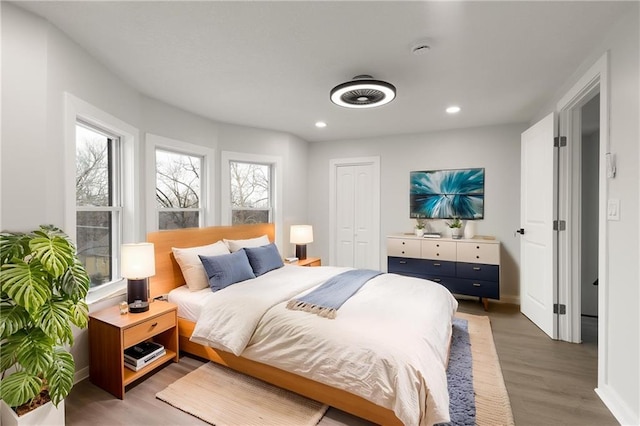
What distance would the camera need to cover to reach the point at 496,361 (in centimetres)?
247

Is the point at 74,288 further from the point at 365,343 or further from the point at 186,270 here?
the point at 365,343

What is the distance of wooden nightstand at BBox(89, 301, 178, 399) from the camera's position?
2.01m

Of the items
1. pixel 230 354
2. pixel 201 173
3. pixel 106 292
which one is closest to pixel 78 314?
pixel 106 292

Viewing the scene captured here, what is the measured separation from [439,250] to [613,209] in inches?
85.7

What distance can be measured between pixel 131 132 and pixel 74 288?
5.45 feet

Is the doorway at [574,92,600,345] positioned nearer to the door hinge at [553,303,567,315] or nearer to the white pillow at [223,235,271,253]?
the door hinge at [553,303,567,315]

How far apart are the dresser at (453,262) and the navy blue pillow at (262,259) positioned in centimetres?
177

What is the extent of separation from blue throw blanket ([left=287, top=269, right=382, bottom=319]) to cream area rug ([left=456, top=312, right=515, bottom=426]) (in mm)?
1097

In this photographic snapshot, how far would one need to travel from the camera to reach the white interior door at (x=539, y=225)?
113 inches

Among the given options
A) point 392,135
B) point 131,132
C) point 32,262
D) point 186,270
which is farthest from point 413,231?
point 32,262

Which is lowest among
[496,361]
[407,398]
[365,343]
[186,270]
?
[496,361]

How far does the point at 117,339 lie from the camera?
6.58 ft

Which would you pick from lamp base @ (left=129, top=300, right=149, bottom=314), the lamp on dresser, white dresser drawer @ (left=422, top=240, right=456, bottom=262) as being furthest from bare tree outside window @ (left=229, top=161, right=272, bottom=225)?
white dresser drawer @ (left=422, top=240, right=456, bottom=262)

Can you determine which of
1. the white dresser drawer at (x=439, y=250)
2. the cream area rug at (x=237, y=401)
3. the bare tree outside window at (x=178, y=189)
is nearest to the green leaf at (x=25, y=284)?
the cream area rug at (x=237, y=401)
